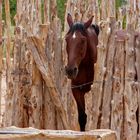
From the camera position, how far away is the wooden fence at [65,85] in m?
5.70

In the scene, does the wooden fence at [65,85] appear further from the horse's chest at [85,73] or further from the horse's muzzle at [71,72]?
the horse's chest at [85,73]

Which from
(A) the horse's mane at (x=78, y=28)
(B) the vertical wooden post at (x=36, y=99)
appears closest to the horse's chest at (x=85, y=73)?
(A) the horse's mane at (x=78, y=28)

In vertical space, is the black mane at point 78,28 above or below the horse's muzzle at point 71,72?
above

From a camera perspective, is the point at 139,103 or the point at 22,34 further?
the point at 22,34

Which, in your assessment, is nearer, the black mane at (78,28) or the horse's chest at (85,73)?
the black mane at (78,28)

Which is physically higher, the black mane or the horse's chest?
the black mane

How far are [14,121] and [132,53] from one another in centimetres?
146

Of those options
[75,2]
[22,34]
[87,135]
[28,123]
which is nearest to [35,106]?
[28,123]

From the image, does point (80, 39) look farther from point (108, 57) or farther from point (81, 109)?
point (108, 57)

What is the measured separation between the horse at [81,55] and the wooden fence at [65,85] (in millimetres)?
442

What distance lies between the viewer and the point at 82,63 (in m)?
7.43

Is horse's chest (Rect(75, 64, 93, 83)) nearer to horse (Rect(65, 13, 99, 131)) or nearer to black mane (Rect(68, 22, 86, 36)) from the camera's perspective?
horse (Rect(65, 13, 99, 131))

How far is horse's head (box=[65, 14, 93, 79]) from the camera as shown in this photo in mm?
6738

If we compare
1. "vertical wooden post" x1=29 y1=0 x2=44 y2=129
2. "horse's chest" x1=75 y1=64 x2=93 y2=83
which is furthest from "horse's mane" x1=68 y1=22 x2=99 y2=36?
"vertical wooden post" x1=29 y1=0 x2=44 y2=129
